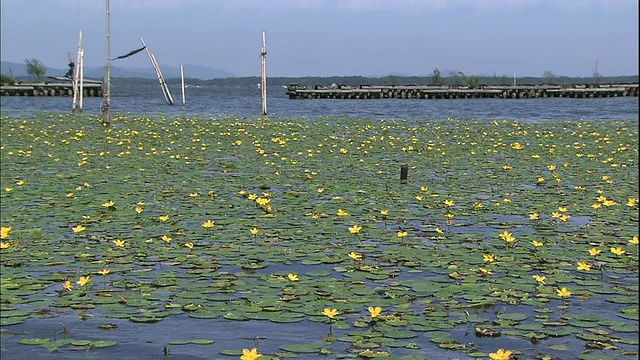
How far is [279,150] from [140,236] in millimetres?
9720

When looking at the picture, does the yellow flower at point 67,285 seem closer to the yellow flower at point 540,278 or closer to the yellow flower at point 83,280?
the yellow flower at point 83,280

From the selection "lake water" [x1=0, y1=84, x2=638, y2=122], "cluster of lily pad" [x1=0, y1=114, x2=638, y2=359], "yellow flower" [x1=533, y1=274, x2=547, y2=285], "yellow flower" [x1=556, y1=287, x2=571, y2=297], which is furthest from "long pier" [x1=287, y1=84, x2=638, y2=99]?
"yellow flower" [x1=556, y1=287, x2=571, y2=297]

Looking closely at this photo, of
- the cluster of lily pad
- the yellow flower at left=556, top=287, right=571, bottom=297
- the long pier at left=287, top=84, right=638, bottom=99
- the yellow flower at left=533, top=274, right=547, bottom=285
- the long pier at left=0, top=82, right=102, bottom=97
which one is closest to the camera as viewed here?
the cluster of lily pad

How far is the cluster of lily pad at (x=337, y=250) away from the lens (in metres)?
5.12

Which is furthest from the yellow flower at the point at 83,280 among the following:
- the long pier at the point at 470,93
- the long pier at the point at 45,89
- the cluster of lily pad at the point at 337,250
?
the long pier at the point at 470,93

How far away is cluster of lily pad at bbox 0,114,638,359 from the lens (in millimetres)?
5117

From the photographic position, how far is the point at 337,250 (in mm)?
7461

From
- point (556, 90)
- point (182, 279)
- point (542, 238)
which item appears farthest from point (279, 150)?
point (556, 90)

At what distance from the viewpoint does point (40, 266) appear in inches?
263

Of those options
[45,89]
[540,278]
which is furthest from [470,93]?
[540,278]

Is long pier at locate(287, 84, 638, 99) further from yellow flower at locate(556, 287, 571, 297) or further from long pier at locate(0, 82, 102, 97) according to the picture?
yellow flower at locate(556, 287, 571, 297)

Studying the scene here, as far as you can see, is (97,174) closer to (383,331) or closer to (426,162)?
(426,162)

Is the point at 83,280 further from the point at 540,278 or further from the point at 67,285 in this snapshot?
the point at 540,278

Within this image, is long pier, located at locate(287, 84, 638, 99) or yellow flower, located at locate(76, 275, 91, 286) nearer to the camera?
yellow flower, located at locate(76, 275, 91, 286)
